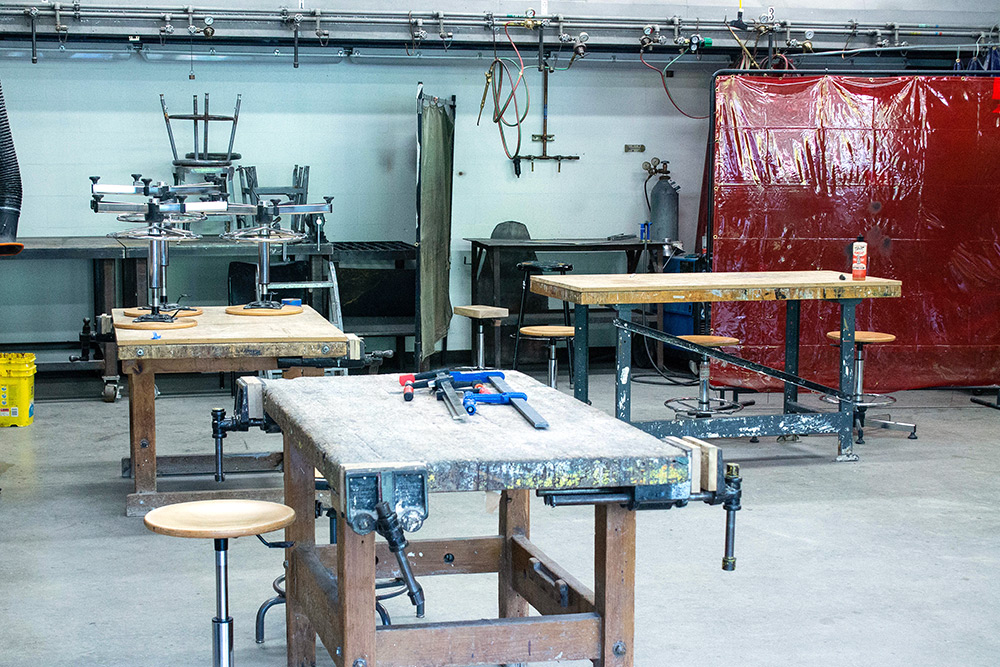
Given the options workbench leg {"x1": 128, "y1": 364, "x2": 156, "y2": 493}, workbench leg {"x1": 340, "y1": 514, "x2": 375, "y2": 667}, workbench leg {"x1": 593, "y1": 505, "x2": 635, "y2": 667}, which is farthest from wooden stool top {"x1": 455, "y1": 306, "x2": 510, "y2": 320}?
workbench leg {"x1": 340, "y1": 514, "x2": 375, "y2": 667}

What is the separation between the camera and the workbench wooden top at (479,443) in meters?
2.03

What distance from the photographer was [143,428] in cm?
432

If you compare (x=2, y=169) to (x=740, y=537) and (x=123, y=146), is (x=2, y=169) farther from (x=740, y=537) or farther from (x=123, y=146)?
(x=740, y=537)

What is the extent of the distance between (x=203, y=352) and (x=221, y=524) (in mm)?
1649

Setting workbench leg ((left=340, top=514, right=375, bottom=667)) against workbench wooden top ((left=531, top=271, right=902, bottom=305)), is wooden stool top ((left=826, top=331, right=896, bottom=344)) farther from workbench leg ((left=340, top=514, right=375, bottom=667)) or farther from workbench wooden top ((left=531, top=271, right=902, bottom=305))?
workbench leg ((left=340, top=514, right=375, bottom=667))

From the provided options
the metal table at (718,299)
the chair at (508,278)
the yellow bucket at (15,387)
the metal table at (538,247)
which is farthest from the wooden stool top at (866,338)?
the yellow bucket at (15,387)

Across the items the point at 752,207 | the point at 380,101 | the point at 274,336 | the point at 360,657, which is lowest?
the point at 360,657

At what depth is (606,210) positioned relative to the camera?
8.60 metres

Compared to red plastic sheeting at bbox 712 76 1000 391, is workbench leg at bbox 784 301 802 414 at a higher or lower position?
lower

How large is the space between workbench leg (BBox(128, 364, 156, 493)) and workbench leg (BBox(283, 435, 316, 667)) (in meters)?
1.64

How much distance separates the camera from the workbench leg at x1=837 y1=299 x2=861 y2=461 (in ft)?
17.5

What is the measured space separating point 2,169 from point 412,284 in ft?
10.8

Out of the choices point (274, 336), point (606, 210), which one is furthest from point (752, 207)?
point (274, 336)

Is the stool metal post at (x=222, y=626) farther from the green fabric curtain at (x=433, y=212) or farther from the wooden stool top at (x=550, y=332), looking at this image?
the green fabric curtain at (x=433, y=212)
